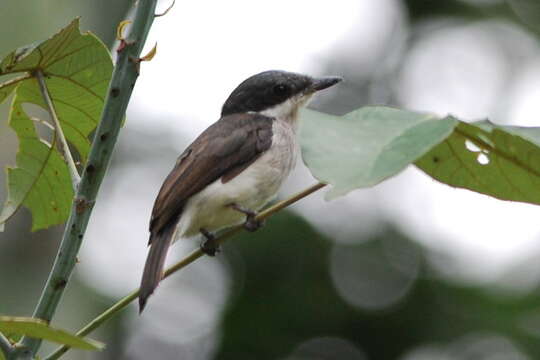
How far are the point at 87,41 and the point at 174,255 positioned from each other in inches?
350

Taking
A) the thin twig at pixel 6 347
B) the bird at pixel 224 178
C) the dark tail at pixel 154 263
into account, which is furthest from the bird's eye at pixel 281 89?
the thin twig at pixel 6 347

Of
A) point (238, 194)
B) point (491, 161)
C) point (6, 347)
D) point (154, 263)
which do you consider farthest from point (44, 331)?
point (238, 194)

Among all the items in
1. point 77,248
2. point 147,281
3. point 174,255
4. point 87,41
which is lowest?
point 174,255

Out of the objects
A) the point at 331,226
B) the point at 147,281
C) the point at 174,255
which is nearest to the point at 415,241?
the point at 331,226

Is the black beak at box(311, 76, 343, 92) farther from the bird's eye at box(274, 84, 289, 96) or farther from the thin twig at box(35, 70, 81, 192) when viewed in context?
the thin twig at box(35, 70, 81, 192)

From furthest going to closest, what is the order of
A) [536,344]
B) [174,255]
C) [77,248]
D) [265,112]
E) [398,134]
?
[174,255], [536,344], [265,112], [77,248], [398,134]

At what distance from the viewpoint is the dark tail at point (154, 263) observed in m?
2.55

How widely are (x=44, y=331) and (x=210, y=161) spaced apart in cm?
243

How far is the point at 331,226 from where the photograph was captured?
1236cm

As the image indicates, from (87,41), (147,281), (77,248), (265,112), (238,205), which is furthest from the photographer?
(265,112)

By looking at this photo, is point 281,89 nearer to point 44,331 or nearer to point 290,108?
point 290,108

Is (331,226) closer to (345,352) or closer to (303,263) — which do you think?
(303,263)

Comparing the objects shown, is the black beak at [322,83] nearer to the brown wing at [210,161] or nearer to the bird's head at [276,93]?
the bird's head at [276,93]

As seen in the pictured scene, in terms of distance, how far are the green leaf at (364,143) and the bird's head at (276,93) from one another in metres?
3.15
